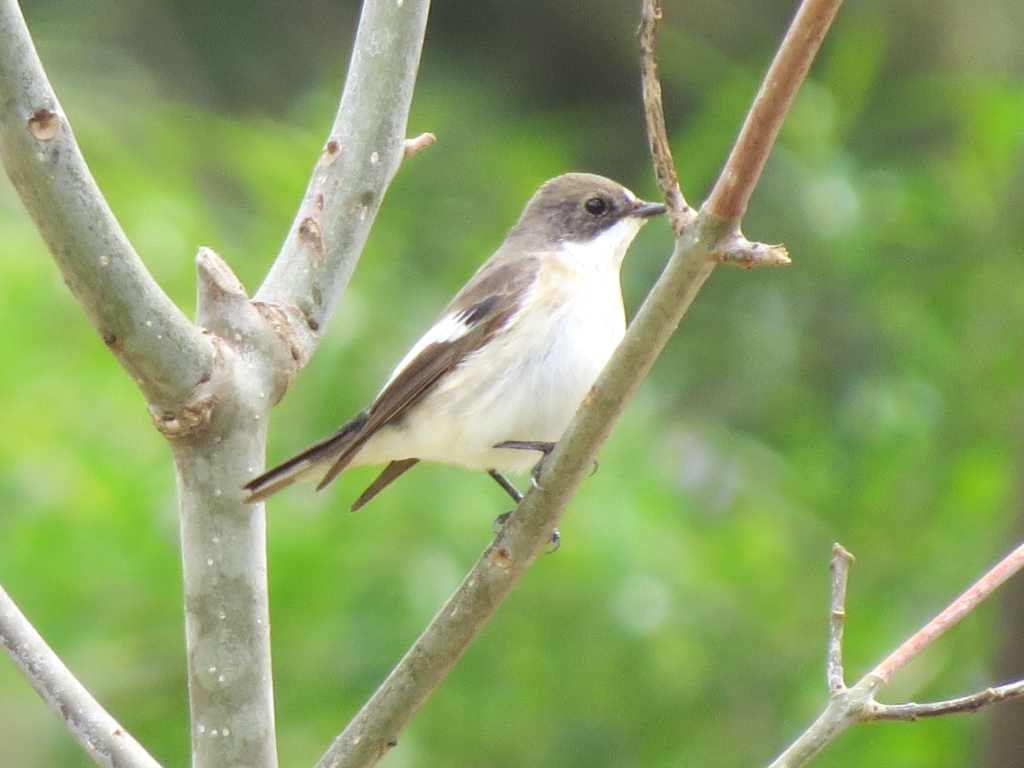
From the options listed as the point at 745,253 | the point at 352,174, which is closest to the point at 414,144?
the point at 352,174

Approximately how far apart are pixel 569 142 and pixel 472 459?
355 centimetres

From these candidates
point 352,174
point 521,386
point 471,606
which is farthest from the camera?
point 521,386

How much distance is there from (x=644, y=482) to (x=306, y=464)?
1.47 metres

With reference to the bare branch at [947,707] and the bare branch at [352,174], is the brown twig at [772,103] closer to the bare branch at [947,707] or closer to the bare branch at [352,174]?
the bare branch at [947,707]

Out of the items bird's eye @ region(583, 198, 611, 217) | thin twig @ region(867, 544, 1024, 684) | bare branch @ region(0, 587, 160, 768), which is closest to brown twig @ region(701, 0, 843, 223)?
thin twig @ region(867, 544, 1024, 684)

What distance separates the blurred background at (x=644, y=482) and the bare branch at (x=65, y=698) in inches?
66.5

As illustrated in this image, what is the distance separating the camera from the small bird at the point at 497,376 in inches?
128

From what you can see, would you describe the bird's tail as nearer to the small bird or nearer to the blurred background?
the small bird

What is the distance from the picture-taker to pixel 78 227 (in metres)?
1.92

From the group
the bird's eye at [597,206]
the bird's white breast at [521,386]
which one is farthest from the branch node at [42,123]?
the bird's eye at [597,206]

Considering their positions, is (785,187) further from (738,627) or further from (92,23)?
(92,23)

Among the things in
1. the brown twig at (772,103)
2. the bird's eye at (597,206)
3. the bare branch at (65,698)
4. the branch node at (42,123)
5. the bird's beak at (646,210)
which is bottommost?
the bare branch at (65,698)

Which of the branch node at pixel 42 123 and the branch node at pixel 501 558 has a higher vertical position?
the branch node at pixel 42 123

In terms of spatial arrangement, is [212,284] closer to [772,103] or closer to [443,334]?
[772,103]
